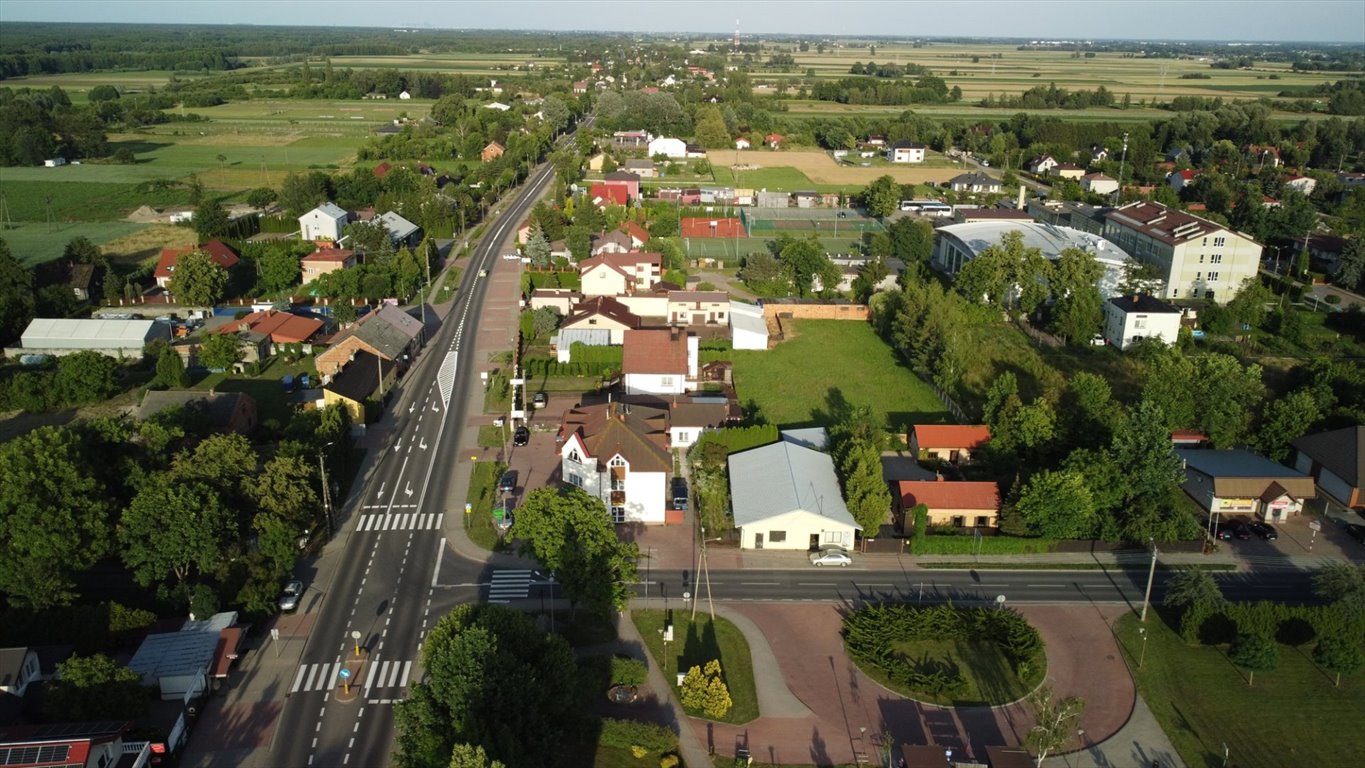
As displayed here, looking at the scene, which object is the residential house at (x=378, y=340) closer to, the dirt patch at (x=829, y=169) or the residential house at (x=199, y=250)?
the residential house at (x=199, y=250)

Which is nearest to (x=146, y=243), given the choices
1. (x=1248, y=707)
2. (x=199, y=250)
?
(x=199, y=250)

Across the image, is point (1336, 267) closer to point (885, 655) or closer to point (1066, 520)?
point (1066, 520)

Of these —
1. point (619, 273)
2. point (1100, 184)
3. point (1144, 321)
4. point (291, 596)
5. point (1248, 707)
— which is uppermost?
point (1100, 184)

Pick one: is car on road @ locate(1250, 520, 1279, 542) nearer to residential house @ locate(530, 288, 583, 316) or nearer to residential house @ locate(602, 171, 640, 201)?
residential house @ locate(530, 288, 583, 316)

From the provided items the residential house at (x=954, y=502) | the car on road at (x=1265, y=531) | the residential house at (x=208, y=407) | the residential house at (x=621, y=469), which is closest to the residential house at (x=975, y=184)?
the car on road at (x=1265, y=531)

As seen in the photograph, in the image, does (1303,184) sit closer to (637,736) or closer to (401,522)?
(401,522)
